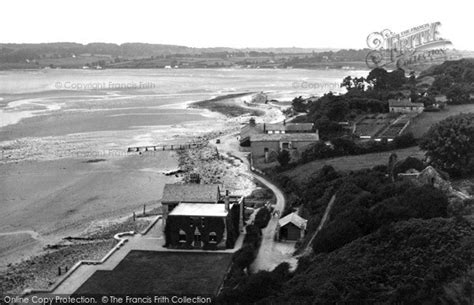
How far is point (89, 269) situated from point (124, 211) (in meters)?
8.94

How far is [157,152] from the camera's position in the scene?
153ft

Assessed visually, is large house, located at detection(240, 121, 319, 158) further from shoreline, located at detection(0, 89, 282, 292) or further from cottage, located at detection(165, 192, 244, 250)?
cottage, located at detection(165, 192, 244, 250)

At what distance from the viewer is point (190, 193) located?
25.8 metres

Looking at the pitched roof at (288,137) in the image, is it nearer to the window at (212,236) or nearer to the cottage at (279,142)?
the cottage at (279,142)

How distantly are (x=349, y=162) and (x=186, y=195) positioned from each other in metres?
12.9

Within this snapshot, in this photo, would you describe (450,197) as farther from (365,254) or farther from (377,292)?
(377,292)

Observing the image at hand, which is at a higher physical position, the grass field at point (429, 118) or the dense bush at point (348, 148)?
the grass field at point (429, 118)

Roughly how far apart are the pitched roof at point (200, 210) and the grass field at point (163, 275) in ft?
5.10

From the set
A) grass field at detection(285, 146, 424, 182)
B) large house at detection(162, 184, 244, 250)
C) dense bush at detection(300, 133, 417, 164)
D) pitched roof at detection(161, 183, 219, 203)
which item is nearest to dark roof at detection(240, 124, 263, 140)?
dense bush at detection(300, 133, 417, 164)

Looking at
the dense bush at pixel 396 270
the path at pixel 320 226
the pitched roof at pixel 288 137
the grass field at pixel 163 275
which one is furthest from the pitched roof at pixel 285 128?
the dense bush at pixel 396 270

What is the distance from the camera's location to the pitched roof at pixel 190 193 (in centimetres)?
2561

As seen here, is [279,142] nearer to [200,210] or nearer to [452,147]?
[452,147]

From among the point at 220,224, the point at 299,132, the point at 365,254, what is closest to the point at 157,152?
the point at 299,132

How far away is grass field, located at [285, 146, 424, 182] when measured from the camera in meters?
33.5
